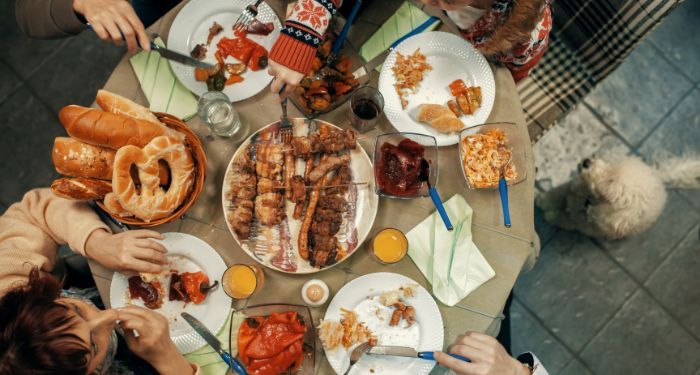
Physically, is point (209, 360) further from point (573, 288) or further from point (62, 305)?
point (573, 288)

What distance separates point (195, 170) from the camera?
1.89 meters

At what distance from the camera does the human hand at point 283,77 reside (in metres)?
1.92

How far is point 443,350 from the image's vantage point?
2.00 meters

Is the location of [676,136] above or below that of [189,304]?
above

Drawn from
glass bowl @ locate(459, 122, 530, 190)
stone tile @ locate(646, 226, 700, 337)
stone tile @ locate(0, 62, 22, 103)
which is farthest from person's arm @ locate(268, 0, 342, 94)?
stone tile @ locate(646, 226, 700, 337)

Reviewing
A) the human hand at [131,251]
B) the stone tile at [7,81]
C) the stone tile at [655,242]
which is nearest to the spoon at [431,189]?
the human hand at [131,251]

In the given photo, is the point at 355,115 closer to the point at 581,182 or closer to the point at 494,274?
the point at 494,274

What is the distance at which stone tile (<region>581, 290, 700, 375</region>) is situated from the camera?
131 inches

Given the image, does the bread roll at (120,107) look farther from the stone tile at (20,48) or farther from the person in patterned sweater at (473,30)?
the stone tile at (20,48)

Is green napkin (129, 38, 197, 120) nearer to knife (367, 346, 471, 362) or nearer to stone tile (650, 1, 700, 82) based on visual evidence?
knife (367, 346, 471, 362)

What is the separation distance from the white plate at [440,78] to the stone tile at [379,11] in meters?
0.19

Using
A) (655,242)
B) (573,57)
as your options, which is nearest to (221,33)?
(573,57)

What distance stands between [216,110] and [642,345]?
3.42m

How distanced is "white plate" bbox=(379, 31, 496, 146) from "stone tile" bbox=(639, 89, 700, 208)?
2.20 m
